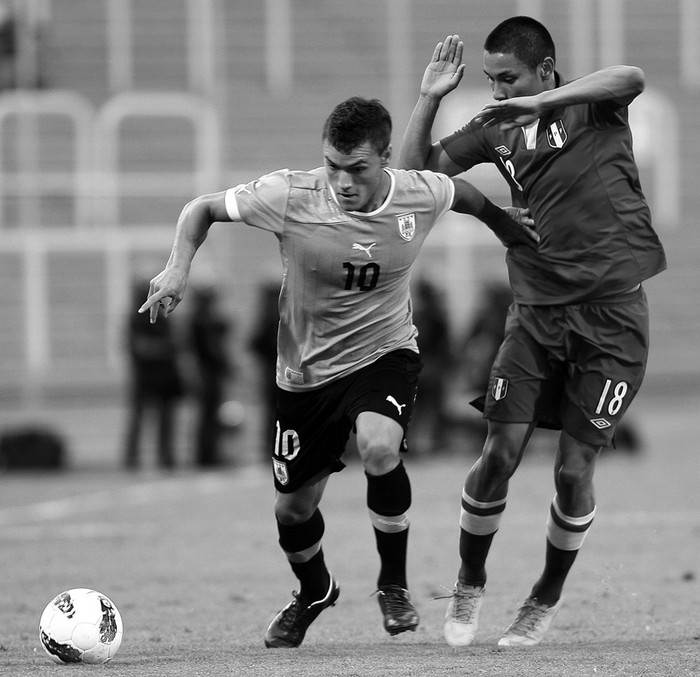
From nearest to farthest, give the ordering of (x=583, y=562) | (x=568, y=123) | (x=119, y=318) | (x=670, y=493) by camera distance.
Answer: (x=568, y=123) < (x=583, y=562) < (x=670, y=493) < (x=119, y=318)

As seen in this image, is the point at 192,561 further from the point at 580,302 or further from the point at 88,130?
the point at 88,130

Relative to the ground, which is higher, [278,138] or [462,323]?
[278,138]

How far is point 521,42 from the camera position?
643 centimetres

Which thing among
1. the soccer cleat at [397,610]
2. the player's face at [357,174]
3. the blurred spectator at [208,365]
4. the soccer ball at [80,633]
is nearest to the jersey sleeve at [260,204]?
the player's face at [357,174]

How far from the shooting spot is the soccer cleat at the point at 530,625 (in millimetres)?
6703

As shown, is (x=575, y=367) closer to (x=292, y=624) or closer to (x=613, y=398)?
(x=613, y=398)

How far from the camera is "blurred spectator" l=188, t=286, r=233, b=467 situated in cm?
1705

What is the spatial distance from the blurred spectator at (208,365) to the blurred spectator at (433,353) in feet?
7.74

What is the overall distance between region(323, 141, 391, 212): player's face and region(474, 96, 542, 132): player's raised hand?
1.68 feet

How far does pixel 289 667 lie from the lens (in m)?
5.73

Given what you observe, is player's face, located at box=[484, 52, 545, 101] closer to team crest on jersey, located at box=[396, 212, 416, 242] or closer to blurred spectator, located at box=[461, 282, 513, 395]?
team crest on jersey, located at box=[396, 212, 416, 242]

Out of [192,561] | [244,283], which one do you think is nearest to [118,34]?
[244,283]

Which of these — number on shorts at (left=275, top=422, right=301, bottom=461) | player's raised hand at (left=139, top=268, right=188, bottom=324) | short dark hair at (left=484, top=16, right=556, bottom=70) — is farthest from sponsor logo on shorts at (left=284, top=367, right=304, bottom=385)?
short dark hair at (left=484, top=16, right=556, bottom=70)

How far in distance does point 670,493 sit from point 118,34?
13899 millimetres
